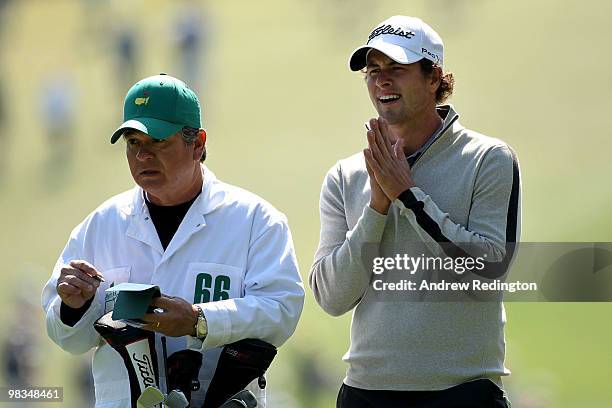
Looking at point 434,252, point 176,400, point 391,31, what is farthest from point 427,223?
point 176,400

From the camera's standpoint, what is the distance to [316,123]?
14164 millimetres

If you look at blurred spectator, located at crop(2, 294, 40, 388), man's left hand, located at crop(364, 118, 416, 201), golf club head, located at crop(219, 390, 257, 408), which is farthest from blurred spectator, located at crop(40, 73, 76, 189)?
golf club head, located at crop(219, 390, 257, 408)

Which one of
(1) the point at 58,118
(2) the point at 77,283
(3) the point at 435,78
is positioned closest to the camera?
(2) the point at 77,283

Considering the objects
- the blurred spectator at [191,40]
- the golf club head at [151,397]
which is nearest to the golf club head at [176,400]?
the golf club head at [151,397]

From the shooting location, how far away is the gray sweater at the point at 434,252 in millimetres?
3480

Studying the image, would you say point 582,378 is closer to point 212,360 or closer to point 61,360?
point 61,360

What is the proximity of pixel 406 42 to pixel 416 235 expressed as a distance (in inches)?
23.8

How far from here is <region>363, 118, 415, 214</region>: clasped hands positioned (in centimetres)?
349

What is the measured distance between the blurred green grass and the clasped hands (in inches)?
227

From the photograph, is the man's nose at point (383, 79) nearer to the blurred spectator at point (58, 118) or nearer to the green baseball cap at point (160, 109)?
the green baseball cap at point (160, 109)

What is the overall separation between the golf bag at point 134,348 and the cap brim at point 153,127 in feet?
1.76

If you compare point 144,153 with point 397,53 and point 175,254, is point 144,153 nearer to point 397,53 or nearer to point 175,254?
point 175,254

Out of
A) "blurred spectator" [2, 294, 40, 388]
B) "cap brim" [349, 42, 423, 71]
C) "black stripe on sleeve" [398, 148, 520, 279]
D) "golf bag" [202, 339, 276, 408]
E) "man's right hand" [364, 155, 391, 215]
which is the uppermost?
"blurred spectator" [2, 294, 40, 388]

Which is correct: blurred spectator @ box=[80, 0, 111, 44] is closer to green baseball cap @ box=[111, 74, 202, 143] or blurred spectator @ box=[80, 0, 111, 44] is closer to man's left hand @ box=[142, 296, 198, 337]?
green baseball cap @ box=[111, 74, 202, 143]
